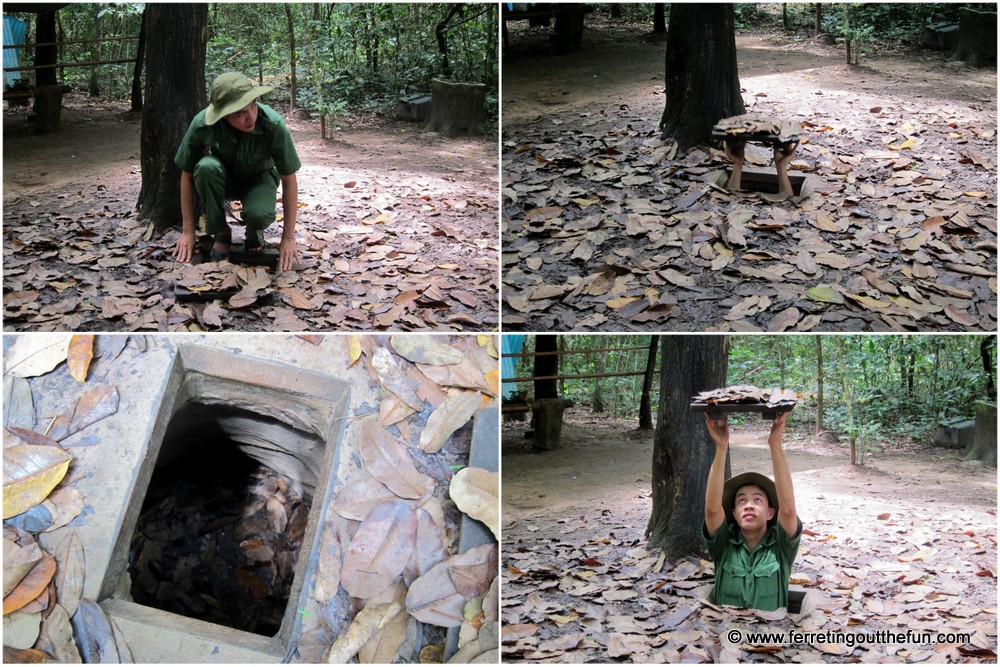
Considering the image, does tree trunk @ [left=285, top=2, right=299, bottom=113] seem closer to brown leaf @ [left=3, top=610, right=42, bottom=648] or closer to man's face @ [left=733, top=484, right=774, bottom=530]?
brown leaf @ [left=3, top=610, right=42, bottom=648]

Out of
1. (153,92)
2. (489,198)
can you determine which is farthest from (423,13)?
(153,92)

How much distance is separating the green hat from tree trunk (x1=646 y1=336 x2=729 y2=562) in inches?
82.2

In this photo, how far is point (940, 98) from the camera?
5652 mm

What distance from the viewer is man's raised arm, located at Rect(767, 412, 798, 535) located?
2.42 m

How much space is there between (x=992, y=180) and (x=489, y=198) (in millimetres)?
2893

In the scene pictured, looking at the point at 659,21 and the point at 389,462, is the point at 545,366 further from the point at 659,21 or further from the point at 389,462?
Answer: the point at 389,462

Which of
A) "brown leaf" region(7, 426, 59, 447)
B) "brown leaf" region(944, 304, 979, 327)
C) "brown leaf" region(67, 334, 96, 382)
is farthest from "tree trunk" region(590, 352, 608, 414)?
"brown leaf" region(7, 426, 59, 447)

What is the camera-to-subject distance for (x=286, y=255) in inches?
148

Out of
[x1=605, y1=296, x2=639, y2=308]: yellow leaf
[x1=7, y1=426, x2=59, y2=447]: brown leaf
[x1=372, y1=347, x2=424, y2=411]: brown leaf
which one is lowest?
[x1=7, y1=426, x2=59, y2=447]: brown leaf

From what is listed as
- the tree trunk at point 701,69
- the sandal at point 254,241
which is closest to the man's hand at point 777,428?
the sandal at point 254,241

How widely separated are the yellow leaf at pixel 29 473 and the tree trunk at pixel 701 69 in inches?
143

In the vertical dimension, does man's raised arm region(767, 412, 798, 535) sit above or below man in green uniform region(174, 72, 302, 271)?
below

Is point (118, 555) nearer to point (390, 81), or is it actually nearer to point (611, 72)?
point (611, 72)

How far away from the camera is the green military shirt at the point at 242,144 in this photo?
11.5ft
